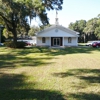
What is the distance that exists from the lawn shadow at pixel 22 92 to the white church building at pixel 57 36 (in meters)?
37.7

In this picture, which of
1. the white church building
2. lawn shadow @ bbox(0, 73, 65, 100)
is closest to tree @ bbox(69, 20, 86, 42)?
the white church building

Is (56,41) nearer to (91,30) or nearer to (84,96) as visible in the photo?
(91,30)

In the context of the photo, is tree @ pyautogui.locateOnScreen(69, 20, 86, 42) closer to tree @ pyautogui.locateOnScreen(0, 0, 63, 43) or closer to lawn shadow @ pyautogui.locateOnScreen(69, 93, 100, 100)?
tree @ pyautogui.locateOnScreen(0, 0, 63, 43)

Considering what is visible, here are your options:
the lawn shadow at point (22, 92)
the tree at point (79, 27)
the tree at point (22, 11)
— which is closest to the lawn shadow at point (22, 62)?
the lawn shadow at point (22, 92)

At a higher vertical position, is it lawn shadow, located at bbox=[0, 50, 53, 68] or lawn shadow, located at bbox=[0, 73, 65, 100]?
lawn shadow, located at bbox=[0, 73, 65, 100]

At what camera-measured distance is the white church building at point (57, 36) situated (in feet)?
154

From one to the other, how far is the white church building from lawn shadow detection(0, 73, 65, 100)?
1486 inches

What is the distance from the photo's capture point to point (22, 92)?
7.55m

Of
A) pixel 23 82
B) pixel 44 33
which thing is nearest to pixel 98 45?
pixel 44 33

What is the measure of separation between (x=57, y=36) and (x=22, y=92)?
40063 millimetres

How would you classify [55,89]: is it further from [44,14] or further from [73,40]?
[73,40]

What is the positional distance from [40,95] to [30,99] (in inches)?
20.5

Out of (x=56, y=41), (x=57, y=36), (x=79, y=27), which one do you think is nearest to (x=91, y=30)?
(x=79, y=27)

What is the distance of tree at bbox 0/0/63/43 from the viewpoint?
108 feet
